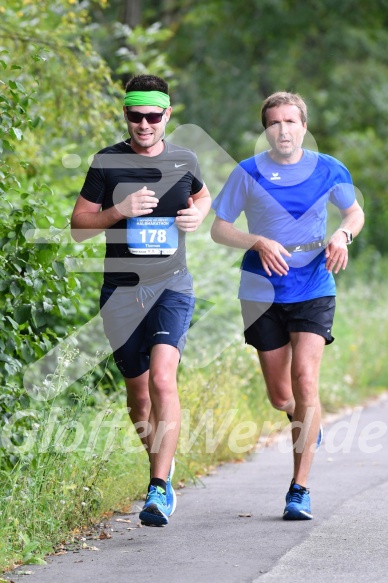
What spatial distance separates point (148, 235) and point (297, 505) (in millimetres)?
1655

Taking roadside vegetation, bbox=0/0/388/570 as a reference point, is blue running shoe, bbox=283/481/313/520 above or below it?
below

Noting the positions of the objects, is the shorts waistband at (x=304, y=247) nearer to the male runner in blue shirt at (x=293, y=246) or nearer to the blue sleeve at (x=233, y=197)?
the male runner in blue shirt at (x=293, y=246)

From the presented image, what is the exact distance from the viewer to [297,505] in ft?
20.8

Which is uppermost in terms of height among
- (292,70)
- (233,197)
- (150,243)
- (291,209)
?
(292,70)

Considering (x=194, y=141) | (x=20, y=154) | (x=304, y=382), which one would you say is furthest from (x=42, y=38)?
(x=194, y=141)

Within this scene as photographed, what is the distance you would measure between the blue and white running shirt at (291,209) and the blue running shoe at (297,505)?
105 cm

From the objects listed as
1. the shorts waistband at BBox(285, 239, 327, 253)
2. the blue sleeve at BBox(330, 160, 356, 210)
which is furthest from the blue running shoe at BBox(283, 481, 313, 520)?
the blue sleeve at BBox(330, 160, 356, 210)

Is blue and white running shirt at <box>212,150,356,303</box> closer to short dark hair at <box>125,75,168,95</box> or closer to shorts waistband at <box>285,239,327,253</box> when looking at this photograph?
shorts waistband at <box>285,239,327,253</box>

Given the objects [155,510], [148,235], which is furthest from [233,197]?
[155,510]

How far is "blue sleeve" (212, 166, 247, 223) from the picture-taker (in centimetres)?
670

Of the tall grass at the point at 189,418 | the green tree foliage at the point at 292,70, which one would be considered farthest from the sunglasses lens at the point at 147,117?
the green tree foliage at the point at 292,70

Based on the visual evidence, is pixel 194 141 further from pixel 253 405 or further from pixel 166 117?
pixel 166 117

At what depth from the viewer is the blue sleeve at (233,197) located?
264 inches

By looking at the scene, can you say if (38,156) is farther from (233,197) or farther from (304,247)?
(304,247)
